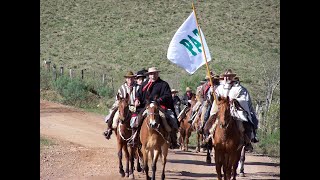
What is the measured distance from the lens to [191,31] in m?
15.7

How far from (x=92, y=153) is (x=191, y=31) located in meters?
6.60

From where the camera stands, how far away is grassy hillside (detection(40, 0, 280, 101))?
175 feet

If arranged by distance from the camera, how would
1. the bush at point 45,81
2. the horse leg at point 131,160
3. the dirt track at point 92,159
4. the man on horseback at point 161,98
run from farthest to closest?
the bush at point 45,81
the dirt track at point 92,159
the horse leg at point 131,160
the man on horseback at point 161,98

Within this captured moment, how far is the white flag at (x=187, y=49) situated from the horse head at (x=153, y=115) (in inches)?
48.5

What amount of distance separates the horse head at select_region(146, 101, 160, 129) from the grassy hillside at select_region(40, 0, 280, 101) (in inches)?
1261

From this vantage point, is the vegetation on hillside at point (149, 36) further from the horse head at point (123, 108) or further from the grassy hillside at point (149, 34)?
the horse head at point (123, 108)

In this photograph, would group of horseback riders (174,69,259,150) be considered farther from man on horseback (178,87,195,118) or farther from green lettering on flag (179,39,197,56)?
man on horseback (178,87,195,118)

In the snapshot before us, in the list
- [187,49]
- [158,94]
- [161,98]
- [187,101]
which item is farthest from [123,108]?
[187,101]

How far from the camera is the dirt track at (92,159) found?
16797mm

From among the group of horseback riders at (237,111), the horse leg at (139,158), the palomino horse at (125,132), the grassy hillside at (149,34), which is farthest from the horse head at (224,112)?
the grassy hillside at (149,34)

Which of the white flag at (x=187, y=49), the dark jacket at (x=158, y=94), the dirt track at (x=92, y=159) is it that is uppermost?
the white flag at (x=187, y=49)
